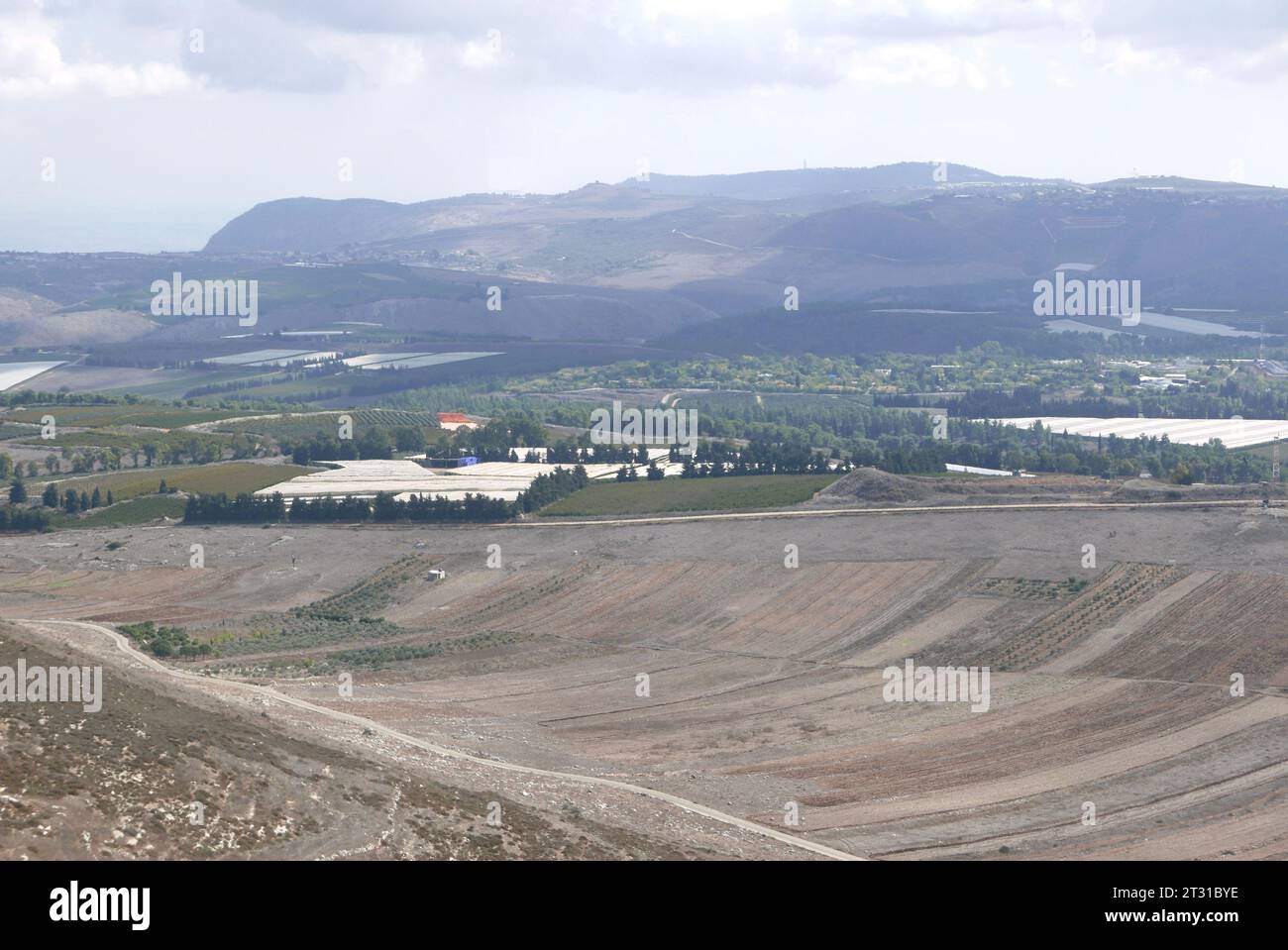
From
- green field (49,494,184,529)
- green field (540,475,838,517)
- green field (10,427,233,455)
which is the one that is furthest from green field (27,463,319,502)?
green field (540,475,838,517)

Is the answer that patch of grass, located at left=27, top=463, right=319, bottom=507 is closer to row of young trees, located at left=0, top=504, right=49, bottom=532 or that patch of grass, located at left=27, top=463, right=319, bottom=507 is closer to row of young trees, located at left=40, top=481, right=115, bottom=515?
row of young trees, located at left=40, top=481, right=115, bottom=515

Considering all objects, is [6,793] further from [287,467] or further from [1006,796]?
[287,467]

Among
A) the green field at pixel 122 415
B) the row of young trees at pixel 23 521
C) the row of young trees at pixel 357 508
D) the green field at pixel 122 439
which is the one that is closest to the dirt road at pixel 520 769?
the row of young trees at pixel 357 508

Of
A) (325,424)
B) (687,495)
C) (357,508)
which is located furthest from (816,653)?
(325,424)

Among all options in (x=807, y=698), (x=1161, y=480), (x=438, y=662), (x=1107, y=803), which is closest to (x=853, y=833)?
(x=1107, y=803)

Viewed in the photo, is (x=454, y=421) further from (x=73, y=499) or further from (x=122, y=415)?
(x=73, y=499)

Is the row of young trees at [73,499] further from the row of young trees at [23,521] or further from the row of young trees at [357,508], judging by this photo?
the row of young trees at [357,508]
